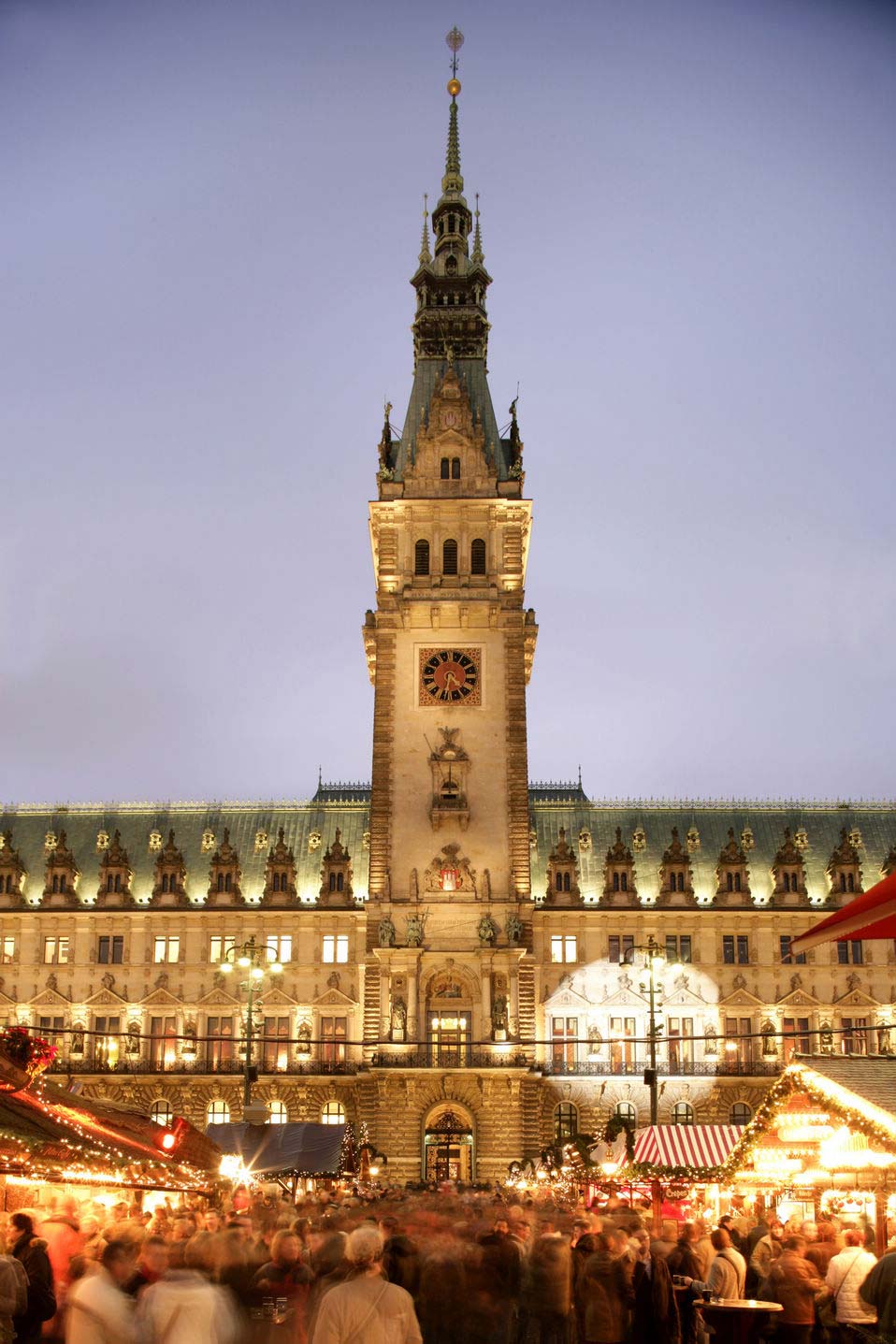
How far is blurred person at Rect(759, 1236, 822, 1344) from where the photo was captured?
1855cm

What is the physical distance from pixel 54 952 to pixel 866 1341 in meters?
65.3

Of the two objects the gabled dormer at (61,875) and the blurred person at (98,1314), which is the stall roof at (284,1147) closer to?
the blurred person at (98,1314)

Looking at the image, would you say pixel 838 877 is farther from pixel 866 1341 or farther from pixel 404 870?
pixel 866 1341

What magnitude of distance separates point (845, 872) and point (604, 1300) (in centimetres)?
6478

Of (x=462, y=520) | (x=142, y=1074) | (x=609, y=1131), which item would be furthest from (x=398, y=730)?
(x=609, y=1131)

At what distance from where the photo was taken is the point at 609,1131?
161 ft

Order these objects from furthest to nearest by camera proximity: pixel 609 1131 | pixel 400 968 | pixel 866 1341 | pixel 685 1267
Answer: pixel 400 968 → pixel 609 1131 → pixel 685 1267 → pixel 866 1341

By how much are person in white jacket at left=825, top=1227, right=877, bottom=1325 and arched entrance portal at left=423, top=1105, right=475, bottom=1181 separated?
51.9m

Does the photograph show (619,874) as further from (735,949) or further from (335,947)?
(335,947)

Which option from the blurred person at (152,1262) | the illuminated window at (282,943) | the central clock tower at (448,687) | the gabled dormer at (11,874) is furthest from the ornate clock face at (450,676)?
the blurred person at (152,1262)

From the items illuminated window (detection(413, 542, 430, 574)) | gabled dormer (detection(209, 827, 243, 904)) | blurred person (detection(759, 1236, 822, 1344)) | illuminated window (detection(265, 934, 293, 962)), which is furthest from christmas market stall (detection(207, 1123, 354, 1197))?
illuminated window (detection(413, 542, 430, 574))

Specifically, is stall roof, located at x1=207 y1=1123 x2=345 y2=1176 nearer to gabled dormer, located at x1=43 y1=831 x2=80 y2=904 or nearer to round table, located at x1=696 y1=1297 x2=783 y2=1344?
round table, located at x1=696 y1=1297 x2=783 y2=1344

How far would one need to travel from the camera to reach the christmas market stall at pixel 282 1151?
4125 centimetres

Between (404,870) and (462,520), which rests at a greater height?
(462,520)
